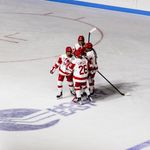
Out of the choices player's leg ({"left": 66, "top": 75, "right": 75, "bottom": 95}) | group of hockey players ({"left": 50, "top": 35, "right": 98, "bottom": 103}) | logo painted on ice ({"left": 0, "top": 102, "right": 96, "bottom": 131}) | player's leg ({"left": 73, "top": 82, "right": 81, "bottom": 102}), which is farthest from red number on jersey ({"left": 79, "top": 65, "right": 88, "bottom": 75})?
logo painted on ice ({"left": 0, "top": 102, "right": 96, "bottom": 131})

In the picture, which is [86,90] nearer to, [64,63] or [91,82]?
[91,82]

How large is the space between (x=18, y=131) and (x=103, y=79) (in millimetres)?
1918

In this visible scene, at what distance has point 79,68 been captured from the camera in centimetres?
530

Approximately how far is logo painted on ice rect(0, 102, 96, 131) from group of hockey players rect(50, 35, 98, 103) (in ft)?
0.58

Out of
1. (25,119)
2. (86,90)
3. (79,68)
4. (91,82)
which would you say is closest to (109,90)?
(91,82)

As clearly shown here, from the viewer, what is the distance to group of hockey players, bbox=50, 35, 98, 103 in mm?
5316

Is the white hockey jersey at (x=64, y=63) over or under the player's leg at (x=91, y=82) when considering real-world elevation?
over

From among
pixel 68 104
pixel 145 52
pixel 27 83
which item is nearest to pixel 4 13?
pixel 145 52

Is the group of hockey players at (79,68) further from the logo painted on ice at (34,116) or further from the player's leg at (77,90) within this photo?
the logo painted on ice at (34,116)

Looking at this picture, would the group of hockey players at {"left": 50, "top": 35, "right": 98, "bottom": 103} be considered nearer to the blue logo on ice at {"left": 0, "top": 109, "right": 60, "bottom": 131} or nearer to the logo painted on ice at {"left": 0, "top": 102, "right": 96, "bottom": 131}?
the logo painted on ice at {"left": 0, "top": 102, "right": 96, "bottom": 131}

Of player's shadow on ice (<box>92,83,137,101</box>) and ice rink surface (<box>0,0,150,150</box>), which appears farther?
player's shadow on ice (<box>92,83,137,101</box>)

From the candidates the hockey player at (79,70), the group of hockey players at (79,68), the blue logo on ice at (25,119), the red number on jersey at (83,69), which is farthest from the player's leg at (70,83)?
the blue logo on ice at (25,119)

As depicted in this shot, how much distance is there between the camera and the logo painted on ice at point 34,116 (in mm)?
4883

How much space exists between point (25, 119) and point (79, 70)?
77 cm
